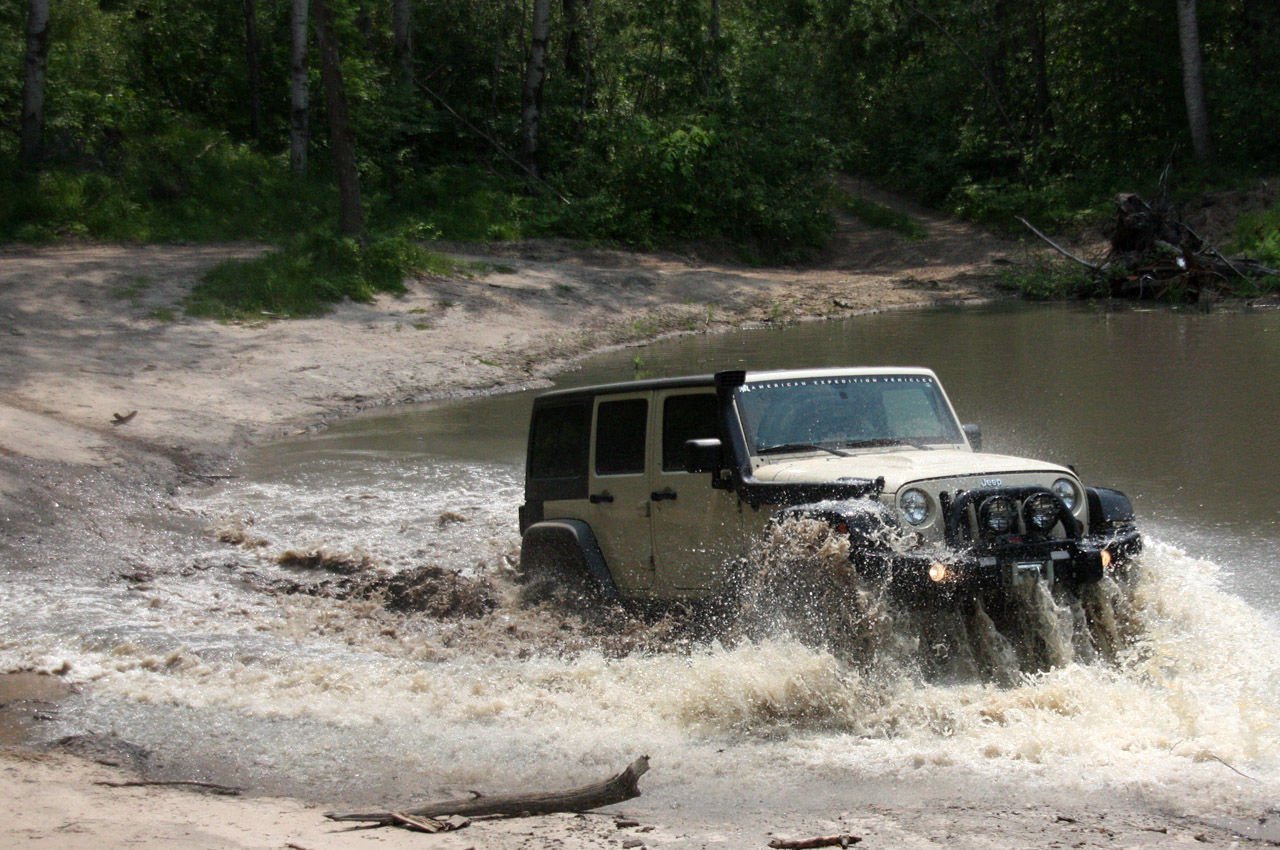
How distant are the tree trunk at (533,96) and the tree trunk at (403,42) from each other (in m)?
2.75

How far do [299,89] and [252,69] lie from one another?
12.6ft

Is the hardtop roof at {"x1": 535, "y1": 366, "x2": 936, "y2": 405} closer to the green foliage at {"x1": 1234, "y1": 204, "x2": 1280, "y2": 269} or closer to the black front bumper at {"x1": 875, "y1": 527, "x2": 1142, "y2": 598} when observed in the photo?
the black front bumper at {"x1": 875, "y1": 527, "x2": 1142, "y2": 598}

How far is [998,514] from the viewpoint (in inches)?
280

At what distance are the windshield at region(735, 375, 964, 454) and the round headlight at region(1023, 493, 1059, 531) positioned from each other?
4.03 feet

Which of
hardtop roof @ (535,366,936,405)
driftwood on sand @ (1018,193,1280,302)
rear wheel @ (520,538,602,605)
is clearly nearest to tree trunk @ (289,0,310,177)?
driftwood on sand @ (1018,193,1280,302)

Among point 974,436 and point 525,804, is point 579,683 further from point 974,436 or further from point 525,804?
point 974,436

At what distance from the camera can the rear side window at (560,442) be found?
30.1 feet

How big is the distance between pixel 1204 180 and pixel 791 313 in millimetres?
13130

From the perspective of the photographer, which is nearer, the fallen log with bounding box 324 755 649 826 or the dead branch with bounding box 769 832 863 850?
the dead branch with bounding box 769 832 863 850

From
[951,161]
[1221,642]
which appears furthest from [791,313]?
[1221,642]

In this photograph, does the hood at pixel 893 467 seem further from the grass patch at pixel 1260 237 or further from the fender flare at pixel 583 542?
the grass patch at pixel 1260 237

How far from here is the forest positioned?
90.1 ft

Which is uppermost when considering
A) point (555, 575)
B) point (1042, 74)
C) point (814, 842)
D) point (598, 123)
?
point (1042, 74)

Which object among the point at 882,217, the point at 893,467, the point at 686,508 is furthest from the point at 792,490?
the point at 882,217
